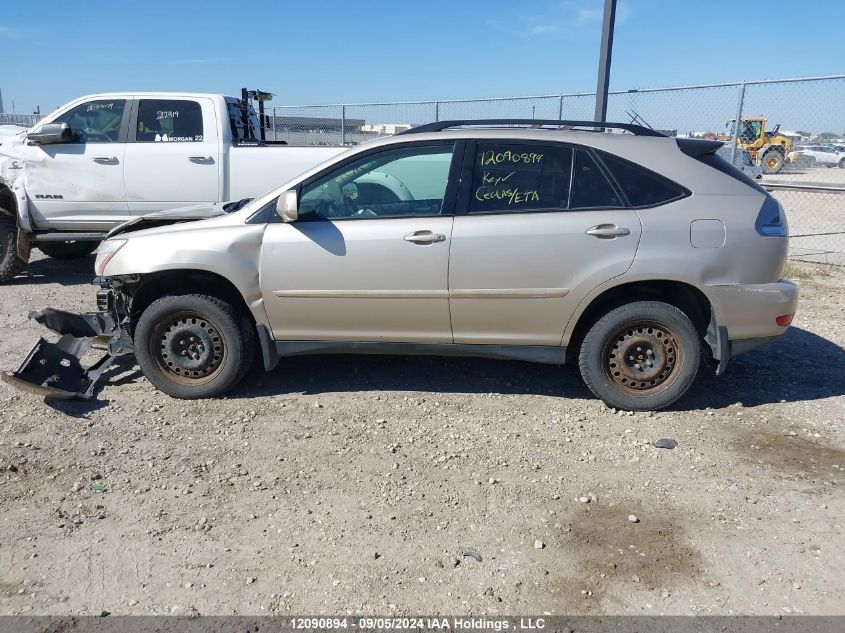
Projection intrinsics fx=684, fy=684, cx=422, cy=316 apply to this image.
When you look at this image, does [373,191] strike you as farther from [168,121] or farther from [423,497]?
[168,121]

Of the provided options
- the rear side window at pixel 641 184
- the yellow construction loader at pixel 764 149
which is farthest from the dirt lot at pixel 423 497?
the yellow construction loader at pixel 764 149

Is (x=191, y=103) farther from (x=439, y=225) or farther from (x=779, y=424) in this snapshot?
(x=779, y=424)

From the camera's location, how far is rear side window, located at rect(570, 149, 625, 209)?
4379 mm

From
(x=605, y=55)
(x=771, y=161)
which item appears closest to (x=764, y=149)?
(x=771, y=161)

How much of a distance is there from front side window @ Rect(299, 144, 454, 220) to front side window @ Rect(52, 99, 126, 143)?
453cm

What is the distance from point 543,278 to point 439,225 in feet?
2.44

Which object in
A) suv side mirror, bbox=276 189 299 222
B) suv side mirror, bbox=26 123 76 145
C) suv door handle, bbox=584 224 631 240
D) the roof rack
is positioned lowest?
suv door handle, bbox=584 224 631 240

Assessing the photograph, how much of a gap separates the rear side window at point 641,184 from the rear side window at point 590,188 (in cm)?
7

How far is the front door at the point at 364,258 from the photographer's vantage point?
14.4ft

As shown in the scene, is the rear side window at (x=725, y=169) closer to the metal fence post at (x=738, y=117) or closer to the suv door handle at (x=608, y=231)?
the suv door handle at (x=608, y=231)

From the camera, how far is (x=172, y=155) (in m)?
7.70

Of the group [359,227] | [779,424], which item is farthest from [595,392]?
[359,227]

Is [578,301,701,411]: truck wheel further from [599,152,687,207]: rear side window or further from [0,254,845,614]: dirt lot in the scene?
[599,152,687,207]: rear side window

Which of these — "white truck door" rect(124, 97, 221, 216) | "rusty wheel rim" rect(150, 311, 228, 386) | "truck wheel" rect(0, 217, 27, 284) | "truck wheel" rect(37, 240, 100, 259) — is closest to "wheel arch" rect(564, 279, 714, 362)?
"rusty wheel rim" rect(150, 311, 228, 386)
